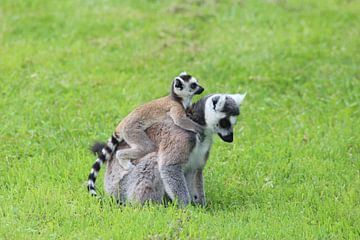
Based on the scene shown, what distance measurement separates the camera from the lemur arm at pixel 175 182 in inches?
277

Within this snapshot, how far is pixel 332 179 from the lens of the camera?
26.8ft

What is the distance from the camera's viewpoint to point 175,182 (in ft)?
23.1

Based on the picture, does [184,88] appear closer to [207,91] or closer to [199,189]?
[199,189]

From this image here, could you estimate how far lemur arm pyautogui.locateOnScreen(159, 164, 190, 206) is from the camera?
277 inches

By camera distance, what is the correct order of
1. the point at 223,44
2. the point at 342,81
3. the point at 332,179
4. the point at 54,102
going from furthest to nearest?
the point at 223,44 → the point at 342,81 → the point at 54,102 → the point at 332,179

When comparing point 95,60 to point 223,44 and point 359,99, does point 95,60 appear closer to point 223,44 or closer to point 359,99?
point 223,44

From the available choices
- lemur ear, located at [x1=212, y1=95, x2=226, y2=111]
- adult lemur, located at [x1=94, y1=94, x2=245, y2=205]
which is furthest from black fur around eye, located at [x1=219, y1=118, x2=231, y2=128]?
lemur ear, located at [x1=212, y1=95, x2=226, y2=111]

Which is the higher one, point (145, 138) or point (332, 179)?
point (145, 138)

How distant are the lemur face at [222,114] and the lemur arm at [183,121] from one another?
0.11 m

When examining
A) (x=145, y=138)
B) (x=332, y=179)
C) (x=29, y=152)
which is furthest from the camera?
(x=29, y=152)

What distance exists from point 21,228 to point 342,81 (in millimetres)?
6950

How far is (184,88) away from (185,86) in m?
0.03

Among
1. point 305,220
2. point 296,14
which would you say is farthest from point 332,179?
point 296,14

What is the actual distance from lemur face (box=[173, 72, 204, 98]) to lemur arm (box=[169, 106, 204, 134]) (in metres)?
0.41
